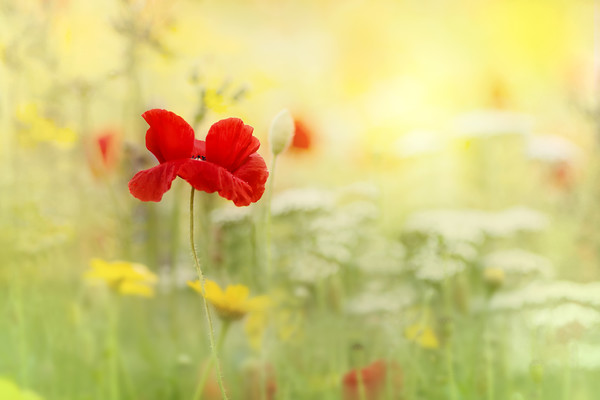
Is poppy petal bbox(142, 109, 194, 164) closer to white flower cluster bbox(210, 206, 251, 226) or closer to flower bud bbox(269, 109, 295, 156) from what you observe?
flower bud bbox(269, 109, 295, 156)

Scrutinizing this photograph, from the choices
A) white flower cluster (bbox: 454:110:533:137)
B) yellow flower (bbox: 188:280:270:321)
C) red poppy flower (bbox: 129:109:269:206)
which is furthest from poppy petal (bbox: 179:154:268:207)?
white flower cluster (bbox: 454:110:533:137)

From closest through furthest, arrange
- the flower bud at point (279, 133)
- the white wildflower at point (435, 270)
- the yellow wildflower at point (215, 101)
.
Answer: the flower bud at point (279, 133), the yellow wildflower at point (215, 101), the white wildflower at point (435, 270)

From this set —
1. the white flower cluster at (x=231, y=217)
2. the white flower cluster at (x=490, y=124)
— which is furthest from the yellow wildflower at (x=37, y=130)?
the white flower cluster at (x=490, y=124)

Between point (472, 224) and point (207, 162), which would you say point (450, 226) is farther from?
point (207, 162)

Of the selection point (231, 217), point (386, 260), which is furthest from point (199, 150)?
point (386, 260)

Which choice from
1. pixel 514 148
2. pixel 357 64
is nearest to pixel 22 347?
pixel 357 64

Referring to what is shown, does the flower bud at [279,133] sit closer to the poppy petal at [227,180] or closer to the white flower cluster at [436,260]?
the poppy petal at [227,180]

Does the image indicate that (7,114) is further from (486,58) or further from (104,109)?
(486,58)
